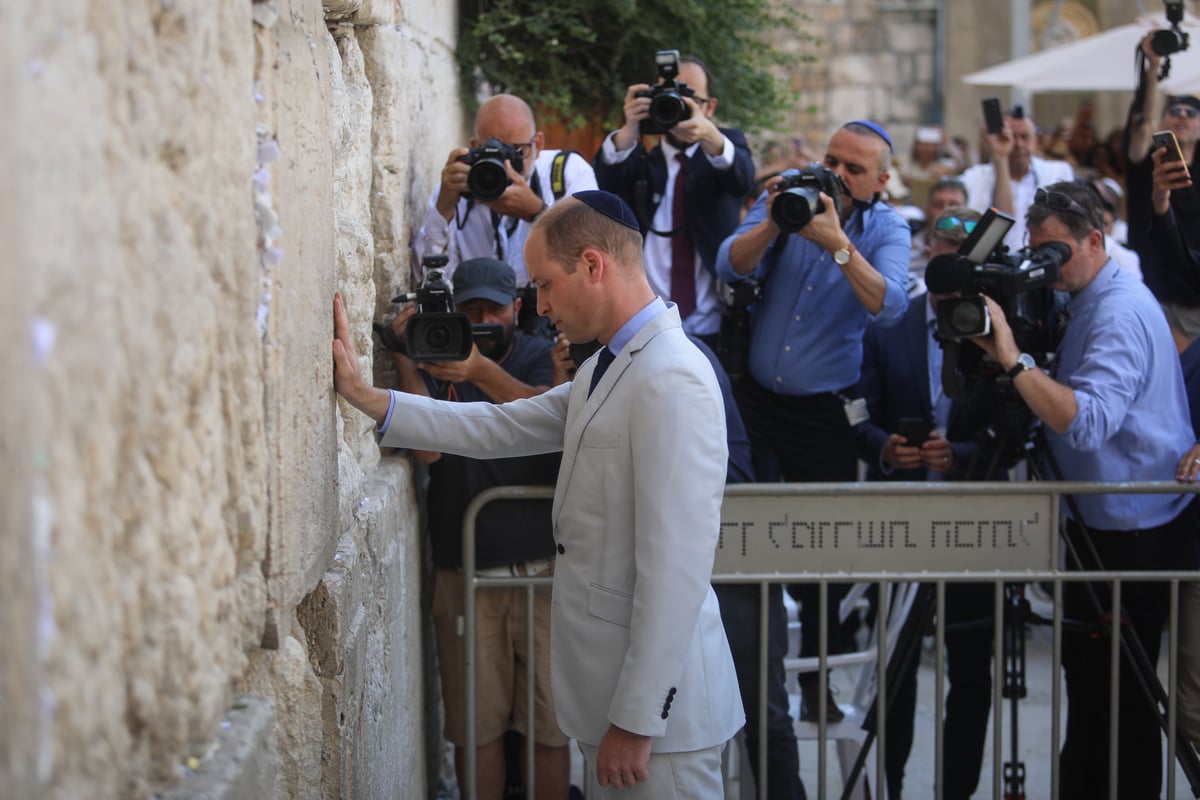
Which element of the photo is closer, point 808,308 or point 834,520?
point 834,520

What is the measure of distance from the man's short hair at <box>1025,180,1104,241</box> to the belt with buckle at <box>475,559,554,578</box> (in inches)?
66.8

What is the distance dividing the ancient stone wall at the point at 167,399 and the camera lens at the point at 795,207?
158cm

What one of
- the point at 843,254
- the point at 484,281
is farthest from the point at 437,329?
the point at 843,254

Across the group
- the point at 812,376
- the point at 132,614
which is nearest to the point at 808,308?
the point at 812,376

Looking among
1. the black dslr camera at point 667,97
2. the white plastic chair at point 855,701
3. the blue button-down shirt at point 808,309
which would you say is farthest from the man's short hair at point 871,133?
the white plastic chair at point 855,701

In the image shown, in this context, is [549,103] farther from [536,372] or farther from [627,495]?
[627,495]

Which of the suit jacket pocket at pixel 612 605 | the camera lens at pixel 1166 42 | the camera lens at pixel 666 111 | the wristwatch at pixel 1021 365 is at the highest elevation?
the camera lens at pixel 1166 42

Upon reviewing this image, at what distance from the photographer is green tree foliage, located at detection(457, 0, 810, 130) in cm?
502

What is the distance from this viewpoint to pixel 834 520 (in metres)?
3.24

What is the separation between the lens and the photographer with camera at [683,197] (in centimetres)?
403

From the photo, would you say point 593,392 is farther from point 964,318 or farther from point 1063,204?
point 1063,204

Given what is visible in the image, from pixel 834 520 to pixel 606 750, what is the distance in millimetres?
1207

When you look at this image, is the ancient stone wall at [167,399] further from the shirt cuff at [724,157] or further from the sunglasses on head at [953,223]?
the sunglasses on head at [953,223]

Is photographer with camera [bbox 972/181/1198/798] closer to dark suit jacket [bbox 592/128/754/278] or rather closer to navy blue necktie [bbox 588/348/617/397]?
dark suit jacket [bbox 592/128/754/278]
